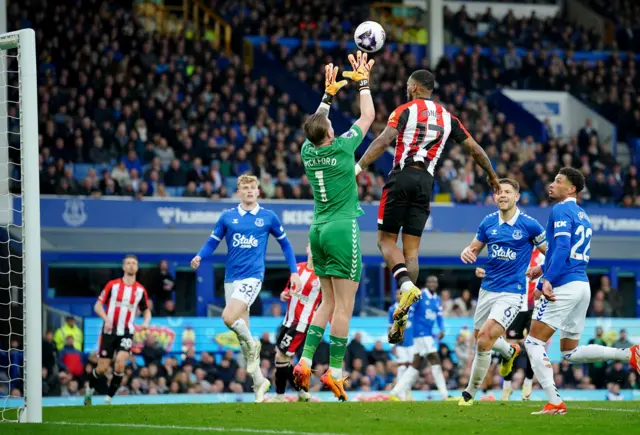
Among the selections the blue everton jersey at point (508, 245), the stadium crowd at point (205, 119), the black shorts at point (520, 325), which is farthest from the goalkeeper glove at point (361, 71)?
the stadium crowd at point (205, 119)

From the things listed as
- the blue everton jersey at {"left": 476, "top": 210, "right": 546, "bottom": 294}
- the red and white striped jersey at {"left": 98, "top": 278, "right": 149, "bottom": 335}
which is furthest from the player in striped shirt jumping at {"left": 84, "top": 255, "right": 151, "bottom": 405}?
the blue everton jersey at {"left": 476, "top": 210, "right": 546, "bottom": 294}

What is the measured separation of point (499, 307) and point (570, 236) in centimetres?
185

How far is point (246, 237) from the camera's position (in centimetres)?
1470

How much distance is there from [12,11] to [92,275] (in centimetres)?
855

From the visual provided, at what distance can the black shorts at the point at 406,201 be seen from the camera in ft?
37.9

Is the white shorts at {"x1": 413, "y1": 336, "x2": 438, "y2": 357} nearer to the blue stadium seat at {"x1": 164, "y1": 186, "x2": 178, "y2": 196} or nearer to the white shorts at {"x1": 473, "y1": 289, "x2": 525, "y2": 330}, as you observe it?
the white shorts at {"x1": 473, "y1": 289, "x2": 525, "y2": 330}

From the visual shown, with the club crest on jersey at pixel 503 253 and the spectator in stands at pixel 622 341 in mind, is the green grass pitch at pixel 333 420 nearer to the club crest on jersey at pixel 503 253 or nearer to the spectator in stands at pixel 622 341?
the club crest on jersey at pixel 503 253

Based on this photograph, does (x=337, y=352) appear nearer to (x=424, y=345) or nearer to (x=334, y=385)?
(x=334, y=385)

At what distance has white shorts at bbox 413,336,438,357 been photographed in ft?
67.7

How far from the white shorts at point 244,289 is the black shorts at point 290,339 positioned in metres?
1.16

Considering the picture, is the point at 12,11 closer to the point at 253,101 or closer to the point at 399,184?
the point at 253,101

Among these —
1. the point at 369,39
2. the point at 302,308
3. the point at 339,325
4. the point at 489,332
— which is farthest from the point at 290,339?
the point at 369,39

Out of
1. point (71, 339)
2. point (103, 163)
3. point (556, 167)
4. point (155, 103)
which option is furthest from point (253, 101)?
point (71, 339)

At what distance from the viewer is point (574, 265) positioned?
1175 cm
